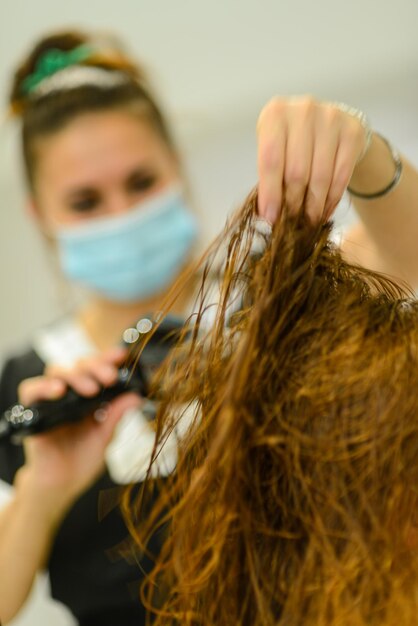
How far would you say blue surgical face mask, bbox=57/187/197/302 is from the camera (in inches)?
40.1

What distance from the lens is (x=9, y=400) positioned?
1.03 metres

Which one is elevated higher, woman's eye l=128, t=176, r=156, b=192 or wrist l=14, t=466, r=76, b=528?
woman's eye l=128, t=176, r=156, b=192

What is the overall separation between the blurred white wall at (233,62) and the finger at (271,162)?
3.07 ft

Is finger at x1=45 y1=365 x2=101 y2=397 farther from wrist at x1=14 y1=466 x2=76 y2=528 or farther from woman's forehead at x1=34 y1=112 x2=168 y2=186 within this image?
woman's forehead at x1=34 y1=112 x2=168 y2=186

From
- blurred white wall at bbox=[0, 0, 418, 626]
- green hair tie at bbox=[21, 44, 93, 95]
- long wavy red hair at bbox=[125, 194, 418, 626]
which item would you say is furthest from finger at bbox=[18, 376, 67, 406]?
blurred white wall at bbox=[0, 0, 418, 626]

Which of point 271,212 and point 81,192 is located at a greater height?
point 271,212

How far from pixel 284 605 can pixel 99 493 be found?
51 centimetres

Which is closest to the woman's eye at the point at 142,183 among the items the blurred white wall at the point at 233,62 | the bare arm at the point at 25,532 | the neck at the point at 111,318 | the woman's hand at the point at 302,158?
the neck at the point at 111,318

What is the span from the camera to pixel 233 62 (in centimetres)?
149

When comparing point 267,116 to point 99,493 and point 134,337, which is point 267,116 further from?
point 99,493

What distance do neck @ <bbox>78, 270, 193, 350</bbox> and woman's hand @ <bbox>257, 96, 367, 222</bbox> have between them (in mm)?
644

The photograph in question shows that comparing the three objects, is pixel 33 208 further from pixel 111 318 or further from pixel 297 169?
pixel 297 169

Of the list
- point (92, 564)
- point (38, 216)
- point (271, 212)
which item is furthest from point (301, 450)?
point (38, 216)

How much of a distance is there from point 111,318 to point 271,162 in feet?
2.35
